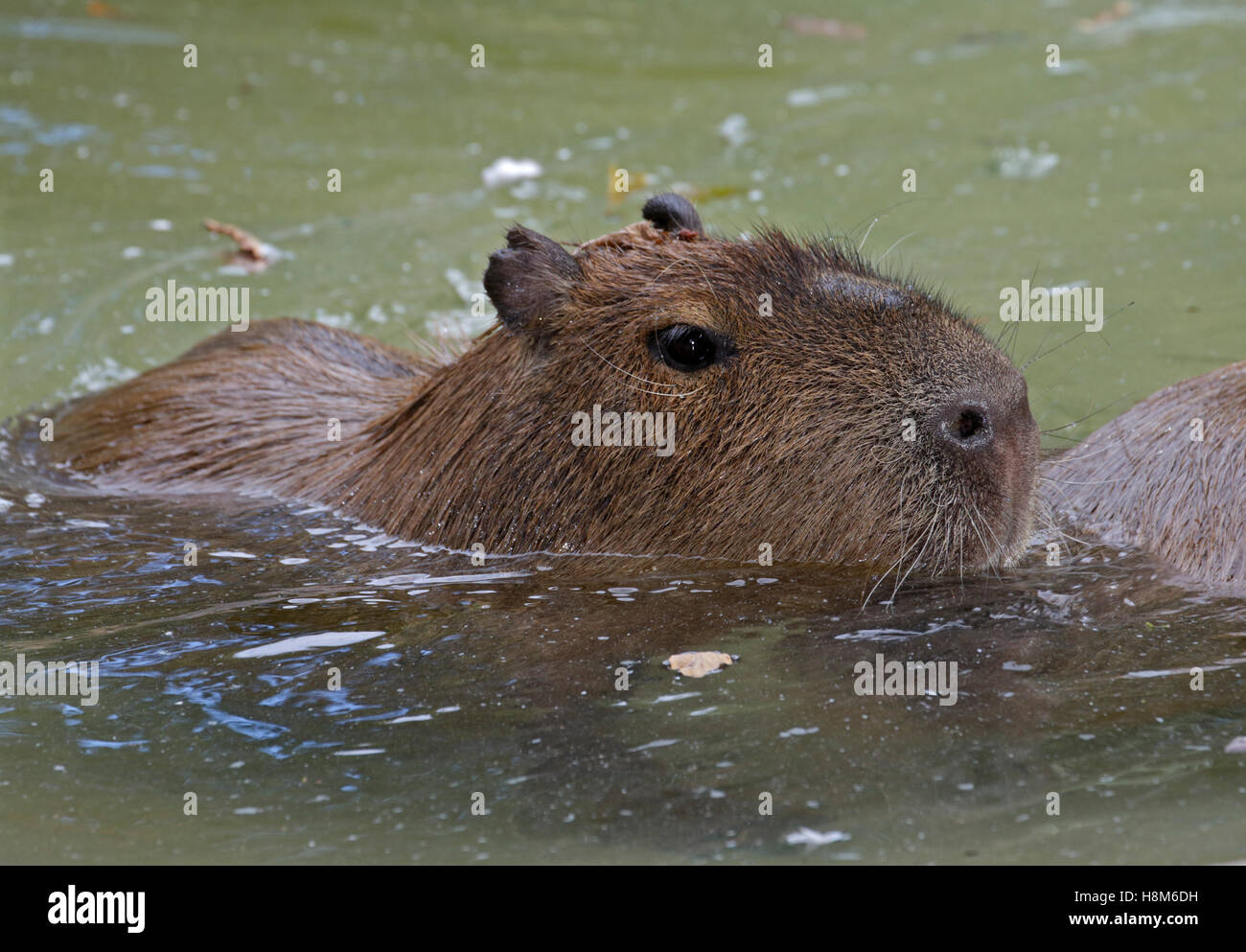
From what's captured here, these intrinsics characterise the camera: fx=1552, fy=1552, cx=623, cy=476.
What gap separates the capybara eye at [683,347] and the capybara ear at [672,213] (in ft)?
1.86

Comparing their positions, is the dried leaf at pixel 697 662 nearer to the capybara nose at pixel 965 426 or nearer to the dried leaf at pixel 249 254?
the capybara nose at pixel 965 426

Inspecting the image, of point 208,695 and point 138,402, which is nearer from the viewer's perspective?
point 208,695

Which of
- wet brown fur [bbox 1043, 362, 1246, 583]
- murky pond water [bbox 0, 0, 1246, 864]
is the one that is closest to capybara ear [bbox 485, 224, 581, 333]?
murky pond water [bbox 0, 0, 1246, 864]

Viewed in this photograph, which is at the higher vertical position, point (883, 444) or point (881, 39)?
point (881, 39)

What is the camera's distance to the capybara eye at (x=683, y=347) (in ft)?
15.6

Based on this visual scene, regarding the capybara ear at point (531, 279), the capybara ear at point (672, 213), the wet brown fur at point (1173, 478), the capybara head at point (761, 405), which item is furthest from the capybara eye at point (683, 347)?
the wet brown fur at point (1173, 478)

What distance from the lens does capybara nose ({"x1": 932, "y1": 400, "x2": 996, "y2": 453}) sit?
14.5 feet

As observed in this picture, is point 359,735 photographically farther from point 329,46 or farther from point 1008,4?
point 1008,4

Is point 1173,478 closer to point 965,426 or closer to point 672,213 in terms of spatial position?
point 965,426

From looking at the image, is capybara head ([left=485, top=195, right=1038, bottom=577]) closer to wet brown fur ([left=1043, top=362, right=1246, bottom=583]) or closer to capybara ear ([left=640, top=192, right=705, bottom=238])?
capybara ear ([left=640, top=192, right=705, bottom=238])

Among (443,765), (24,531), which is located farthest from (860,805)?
(24,531)

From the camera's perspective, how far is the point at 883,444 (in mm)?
4555

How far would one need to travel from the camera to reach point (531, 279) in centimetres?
489

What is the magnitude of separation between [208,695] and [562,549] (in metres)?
1.32
